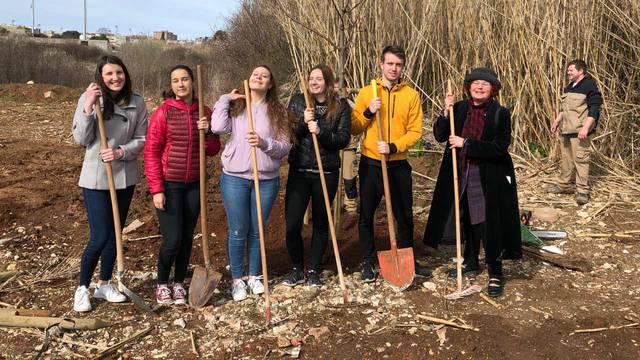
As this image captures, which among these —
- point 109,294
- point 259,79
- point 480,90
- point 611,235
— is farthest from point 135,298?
point 611,235

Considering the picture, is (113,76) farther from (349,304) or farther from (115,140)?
(349,304)

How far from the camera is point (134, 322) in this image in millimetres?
3301

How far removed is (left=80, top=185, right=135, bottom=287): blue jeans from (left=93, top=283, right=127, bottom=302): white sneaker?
4.7 inches

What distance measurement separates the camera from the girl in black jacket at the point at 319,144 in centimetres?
338

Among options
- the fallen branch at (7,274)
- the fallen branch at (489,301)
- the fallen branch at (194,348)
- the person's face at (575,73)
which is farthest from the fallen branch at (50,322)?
the person's face at (575,73)

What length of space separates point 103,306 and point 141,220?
79.9 inches

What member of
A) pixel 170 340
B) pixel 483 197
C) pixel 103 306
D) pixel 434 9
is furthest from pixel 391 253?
pixel 434 9

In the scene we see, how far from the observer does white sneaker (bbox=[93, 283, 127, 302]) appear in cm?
349

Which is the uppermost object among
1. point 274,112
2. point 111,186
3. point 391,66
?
point 391,66

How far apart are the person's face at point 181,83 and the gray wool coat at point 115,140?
304 millimetres

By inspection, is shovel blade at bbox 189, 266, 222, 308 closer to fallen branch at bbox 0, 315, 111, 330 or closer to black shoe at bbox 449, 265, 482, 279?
fallen branch at bbox 0, 315, 111, 330

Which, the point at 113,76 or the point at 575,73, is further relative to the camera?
the point at 575,73

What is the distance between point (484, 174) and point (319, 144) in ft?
3.95

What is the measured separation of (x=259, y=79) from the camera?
10.7 feet
